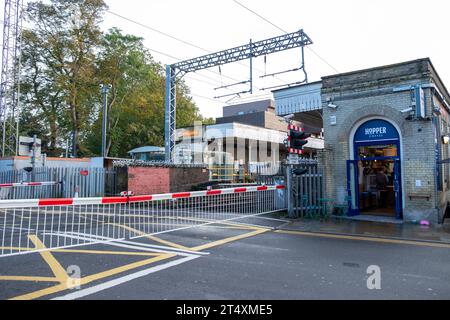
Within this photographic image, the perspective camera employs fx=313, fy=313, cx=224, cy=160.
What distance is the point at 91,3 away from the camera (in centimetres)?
2978

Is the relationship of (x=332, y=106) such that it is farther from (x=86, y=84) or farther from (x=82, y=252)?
(x=86, y=84)

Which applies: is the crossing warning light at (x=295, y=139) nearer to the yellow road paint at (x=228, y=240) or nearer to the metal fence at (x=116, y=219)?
the metal fence at (x=116, y=219)

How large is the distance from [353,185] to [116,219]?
8750 mm

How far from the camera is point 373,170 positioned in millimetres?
13656

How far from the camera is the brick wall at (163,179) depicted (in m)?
17.5

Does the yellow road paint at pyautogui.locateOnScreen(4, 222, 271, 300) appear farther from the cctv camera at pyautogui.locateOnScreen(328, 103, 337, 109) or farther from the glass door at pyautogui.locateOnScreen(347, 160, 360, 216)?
the cctv camera at pyautogui.locateOnScreen(328, 103, 337, 109)

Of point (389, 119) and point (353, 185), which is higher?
point (389, 119)

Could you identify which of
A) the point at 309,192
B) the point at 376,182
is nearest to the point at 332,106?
the point at 309,192

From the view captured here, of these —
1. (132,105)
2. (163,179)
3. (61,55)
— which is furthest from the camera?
(132,105)

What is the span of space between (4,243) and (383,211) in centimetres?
1276

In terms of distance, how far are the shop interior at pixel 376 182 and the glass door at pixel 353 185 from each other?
43cm

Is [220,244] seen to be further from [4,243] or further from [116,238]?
[4,243]

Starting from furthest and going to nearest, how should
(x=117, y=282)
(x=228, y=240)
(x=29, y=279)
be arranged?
(x=228, y=240)
(x=29, y=279)
(x=117, y=282)
